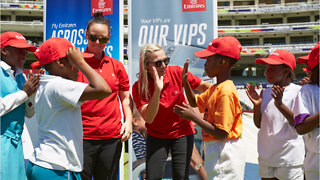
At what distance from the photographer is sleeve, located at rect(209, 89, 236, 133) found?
184cm

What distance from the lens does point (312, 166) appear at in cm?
169

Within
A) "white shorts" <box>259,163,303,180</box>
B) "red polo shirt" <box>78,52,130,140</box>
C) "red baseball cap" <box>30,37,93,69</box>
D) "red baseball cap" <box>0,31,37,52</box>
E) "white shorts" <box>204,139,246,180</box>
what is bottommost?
"white shorts" <box>259,163,303,180</box>

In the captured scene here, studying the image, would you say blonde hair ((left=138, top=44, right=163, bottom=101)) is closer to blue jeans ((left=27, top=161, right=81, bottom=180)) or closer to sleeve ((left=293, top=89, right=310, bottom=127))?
blue jeans ((left=27, top=161, right=81, bottom=180))

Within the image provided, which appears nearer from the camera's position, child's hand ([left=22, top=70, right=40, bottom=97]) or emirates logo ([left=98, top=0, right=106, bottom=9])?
child's hand ([left=22, top=70, right=40, bottom=97])

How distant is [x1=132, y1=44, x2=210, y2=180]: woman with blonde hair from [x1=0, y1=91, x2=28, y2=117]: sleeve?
91 centimetres

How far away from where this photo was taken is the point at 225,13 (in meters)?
38.1


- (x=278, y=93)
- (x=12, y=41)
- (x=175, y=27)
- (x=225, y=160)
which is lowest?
(x=225, y=160)

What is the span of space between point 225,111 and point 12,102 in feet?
4.59

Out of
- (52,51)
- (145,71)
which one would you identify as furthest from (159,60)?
(52,51)

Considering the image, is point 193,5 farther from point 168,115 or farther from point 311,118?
point 311,118

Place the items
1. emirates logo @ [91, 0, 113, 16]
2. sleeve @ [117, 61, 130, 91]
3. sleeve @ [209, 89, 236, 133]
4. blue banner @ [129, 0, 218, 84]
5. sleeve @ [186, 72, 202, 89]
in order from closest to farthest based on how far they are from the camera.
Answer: sleeve @ [209, 89, 236, 133]
sleeve @ [117, 61, 130, 91]
sleeve @ [186, 72, 202, 89]
blue banner @ [129, 0, 218, 84]
emirates logo @ [91, 0, 113, 16]

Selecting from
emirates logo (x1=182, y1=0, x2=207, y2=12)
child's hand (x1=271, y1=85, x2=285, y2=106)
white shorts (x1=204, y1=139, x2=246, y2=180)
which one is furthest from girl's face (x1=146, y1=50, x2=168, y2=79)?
emirates logo (x1=182, y1=0, x2=207, y2=12)

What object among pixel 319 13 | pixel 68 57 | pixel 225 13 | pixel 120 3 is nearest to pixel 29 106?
pixel 68 57

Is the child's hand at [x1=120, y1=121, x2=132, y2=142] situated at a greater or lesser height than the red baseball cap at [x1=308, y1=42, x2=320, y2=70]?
lesser
